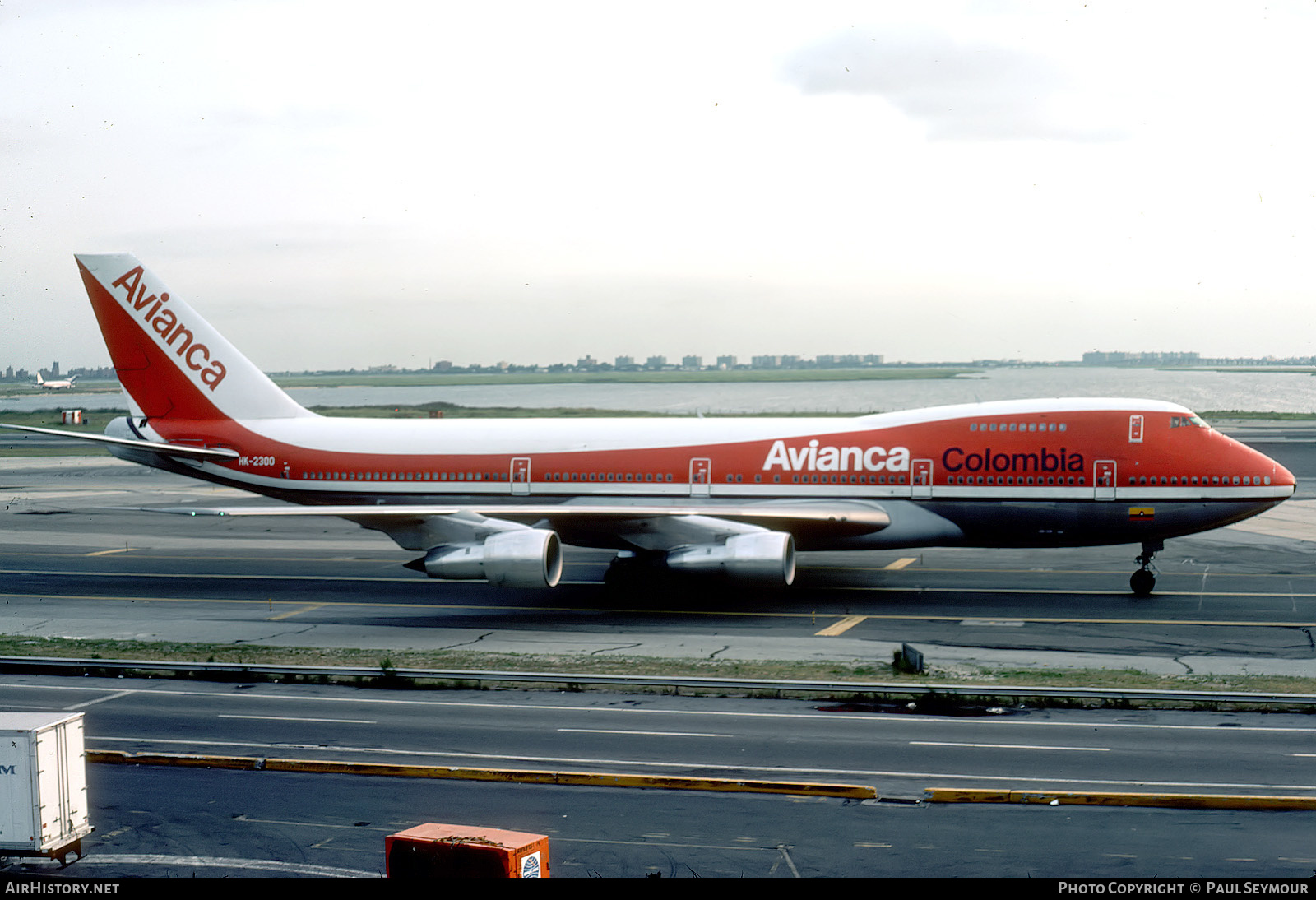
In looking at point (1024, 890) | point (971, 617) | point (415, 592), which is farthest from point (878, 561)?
point (1024, 890)

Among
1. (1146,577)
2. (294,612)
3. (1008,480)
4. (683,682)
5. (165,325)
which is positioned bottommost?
(294,612)

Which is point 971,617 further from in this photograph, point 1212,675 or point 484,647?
point 484,647

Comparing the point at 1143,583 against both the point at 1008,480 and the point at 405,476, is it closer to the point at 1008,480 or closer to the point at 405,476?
the point at 1008,480

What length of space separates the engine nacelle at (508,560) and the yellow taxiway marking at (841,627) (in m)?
6.95

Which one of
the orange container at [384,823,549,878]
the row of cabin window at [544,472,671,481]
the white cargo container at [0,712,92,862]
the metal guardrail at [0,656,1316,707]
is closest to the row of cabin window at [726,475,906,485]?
the row of cabin window at [544,472,671,481]

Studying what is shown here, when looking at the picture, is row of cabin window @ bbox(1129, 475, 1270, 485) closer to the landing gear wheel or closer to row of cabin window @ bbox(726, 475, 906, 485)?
the landing gear wheel

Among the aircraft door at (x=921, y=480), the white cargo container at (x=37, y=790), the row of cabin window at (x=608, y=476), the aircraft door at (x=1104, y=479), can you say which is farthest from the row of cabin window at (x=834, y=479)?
the white cargo container at (x=37, y=790)

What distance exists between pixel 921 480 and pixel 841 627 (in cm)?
566

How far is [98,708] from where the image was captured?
23.3 metres

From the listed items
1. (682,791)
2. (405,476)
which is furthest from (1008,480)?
(682,791)

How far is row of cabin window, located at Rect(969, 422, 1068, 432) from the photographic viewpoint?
33594 millimetres

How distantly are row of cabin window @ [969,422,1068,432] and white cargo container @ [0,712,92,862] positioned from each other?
25.5 meters

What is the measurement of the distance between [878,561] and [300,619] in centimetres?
1955

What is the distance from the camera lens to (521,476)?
1462 inches
